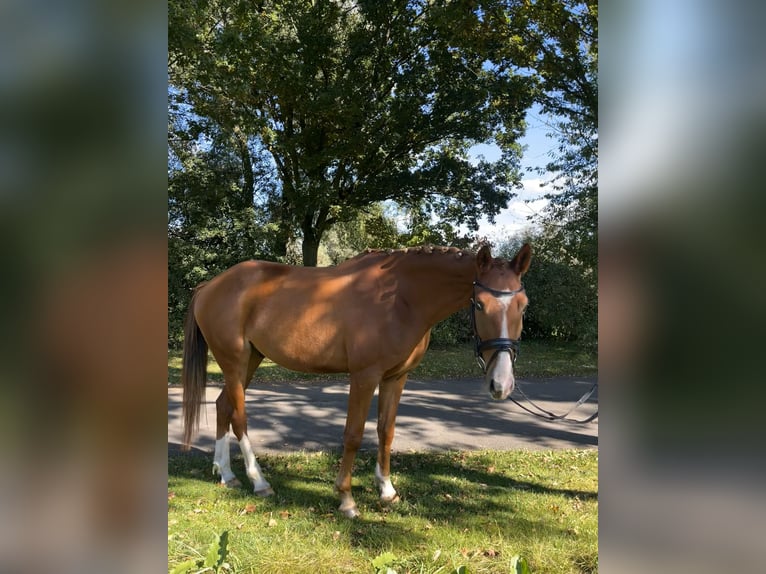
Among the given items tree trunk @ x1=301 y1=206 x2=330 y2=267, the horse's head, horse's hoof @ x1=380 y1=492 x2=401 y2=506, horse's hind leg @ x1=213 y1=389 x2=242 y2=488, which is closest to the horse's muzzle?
the horse's head

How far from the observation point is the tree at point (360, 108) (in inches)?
468

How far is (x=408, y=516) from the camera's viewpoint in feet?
12.2

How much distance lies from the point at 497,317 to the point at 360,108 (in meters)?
10.1

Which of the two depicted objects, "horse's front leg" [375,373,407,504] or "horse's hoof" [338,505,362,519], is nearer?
"horse's hoof" [338,505,362,519]

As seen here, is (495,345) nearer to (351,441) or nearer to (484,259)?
(484,259)

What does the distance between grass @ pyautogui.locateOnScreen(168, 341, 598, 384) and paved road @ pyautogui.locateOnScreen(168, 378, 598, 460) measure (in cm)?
95

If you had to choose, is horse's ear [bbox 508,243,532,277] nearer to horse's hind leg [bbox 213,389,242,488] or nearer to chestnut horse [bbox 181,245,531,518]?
chestnut horse [bbox 181,245,531,518]

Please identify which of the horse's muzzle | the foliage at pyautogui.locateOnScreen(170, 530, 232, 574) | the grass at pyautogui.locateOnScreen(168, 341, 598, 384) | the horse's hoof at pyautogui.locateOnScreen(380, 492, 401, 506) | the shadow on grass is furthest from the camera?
the grass at pyautogui.locateOnScreen(168, 341, 598, 384)

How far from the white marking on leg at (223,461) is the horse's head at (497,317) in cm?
261

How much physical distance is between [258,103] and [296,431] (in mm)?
10046

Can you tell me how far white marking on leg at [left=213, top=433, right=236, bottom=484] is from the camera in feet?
14.3
